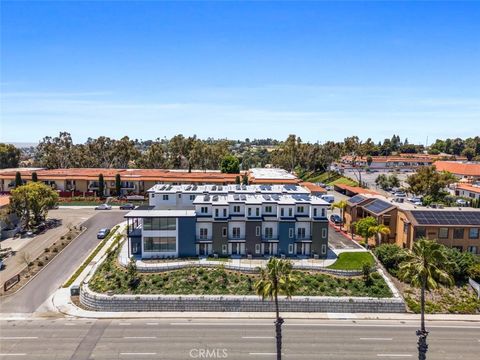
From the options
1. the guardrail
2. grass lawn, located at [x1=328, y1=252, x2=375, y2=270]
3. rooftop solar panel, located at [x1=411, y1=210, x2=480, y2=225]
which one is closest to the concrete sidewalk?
the guardrail

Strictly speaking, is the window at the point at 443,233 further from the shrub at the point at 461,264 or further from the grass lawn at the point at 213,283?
the grass lawn at the point at 213,283

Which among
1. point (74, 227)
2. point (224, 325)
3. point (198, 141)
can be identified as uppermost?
point (198, 141)

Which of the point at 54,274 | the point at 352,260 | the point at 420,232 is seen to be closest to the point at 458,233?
the point at 420,232

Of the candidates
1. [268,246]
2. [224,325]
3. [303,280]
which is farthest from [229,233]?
[224,325]

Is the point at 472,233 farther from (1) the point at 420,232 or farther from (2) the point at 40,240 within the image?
(2) the point at 40,240

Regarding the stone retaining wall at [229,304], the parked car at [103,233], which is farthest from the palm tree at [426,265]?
the parked car at [103,233]

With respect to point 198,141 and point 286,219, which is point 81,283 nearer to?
point 286,219

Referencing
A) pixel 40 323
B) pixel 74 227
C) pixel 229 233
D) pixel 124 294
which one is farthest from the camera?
pixel 74 227
